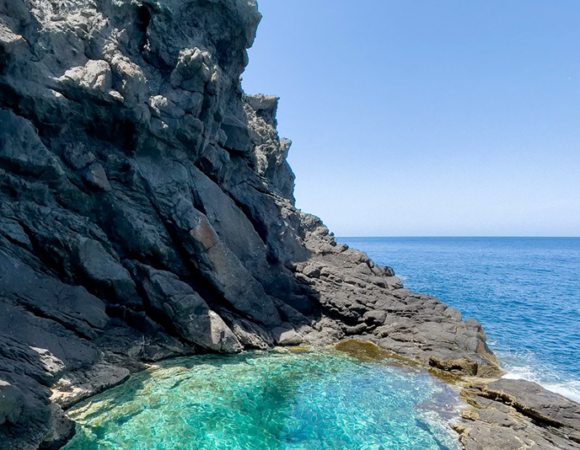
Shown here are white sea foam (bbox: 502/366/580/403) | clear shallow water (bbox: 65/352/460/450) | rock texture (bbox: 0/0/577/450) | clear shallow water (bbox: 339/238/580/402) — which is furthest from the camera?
clear shallow water (bbox: 339/238/580/402)

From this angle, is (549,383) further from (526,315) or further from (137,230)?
(137,230)

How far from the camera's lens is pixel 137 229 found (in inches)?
851

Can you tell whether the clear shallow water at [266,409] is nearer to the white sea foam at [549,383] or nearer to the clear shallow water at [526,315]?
the white sea foam at [549,383]

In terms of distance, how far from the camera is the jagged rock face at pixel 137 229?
54.9 feet

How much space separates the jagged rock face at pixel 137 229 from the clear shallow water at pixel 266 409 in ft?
4.34

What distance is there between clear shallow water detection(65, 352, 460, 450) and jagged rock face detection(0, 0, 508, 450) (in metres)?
1.32

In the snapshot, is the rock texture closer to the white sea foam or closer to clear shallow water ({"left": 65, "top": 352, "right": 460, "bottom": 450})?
clear shallow water ({"left": 65, "top": 352, "right": 460, "bottom": 450})

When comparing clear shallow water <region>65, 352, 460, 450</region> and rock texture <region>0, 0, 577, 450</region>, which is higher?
rock texture <region>0, 0, 577, 450</region>

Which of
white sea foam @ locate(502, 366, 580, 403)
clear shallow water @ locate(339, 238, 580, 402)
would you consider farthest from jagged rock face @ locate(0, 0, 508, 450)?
clear shallow water @ locate(339, 238, 580, 402)

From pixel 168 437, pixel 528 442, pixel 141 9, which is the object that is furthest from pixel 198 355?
pixel 141 9

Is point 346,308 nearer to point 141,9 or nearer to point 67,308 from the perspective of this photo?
point 67,308

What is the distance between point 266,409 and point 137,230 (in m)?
12.2

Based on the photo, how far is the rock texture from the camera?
16703mm

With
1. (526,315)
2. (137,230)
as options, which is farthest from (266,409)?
(526,315)
